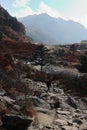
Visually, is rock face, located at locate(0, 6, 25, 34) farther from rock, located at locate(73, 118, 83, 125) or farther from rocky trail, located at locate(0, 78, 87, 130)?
rock, located at locate(73, 118, 83, 125)

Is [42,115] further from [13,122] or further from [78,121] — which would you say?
[13,122]

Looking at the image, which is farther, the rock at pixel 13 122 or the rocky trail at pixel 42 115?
the rocky trail at pixel 42 115

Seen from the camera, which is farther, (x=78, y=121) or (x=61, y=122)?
(x=78, y=121)

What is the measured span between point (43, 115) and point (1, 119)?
493 cm

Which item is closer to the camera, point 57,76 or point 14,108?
point 14,108

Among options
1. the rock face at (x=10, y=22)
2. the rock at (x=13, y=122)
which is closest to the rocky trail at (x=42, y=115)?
the rock at (x=13, y=122)

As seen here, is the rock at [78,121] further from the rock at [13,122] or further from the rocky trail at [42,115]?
the rock at [13,122]

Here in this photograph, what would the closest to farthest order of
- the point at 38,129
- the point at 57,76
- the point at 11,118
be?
the point at 11,118
the point at 38,129
the point at 57,76

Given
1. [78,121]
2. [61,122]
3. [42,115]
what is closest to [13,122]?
[61,122]

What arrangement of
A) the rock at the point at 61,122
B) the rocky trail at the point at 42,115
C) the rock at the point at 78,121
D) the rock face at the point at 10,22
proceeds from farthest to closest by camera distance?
1. the rock face at the point at 10,22
2. the rock at the point at 78,121
3. the rock at the point at 61,122
4. the rocky trail at the point at 42,115

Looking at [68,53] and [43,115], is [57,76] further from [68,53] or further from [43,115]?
[68,53]

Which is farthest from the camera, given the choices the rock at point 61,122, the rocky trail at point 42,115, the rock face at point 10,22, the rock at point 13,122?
the rock face at point 10,22

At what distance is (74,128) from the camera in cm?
1814

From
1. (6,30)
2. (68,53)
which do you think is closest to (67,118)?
(68,53)
